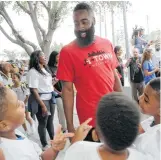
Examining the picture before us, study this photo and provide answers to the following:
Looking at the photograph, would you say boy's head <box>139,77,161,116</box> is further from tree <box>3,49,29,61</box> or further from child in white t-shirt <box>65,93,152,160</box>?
tree <box>3,49,29,61</box>

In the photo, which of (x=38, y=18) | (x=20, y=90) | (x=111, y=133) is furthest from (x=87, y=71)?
(x=38, y=18)

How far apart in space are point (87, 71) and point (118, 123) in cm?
71

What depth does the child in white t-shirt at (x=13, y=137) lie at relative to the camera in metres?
1.19

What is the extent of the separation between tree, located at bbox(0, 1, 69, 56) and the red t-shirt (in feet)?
21.7

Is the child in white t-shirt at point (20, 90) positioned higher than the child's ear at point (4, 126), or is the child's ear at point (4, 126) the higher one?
the child's ear at point (4, 126)

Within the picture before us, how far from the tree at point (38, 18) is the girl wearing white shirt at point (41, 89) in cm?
500

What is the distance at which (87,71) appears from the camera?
5.34 feet

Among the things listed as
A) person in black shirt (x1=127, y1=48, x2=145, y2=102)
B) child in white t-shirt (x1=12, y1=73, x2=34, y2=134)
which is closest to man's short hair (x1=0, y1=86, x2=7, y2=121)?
child in white t-shirt (x1=12, y1=73, x2=34, y2=134)

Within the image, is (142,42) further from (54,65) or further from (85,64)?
(85,64)

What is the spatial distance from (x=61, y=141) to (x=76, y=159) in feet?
0.70

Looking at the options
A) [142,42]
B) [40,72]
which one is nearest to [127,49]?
[142,42]

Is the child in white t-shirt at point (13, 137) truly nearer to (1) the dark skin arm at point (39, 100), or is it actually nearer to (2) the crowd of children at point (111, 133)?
(2) the crowd of children at point (111, 133)

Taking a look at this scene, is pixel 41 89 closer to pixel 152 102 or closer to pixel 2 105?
pixel 2 105

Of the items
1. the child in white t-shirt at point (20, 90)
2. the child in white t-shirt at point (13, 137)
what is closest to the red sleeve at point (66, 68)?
the child in white t-shirt at point (13, 137)
